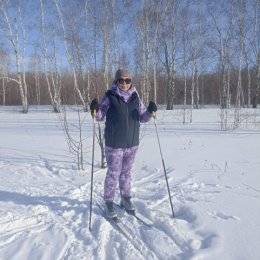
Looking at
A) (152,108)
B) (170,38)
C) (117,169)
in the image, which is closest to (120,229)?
(117,169)

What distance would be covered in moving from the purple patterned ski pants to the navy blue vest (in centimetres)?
10

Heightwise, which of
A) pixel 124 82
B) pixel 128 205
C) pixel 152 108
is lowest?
pixel 128 205

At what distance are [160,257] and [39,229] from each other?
135cm

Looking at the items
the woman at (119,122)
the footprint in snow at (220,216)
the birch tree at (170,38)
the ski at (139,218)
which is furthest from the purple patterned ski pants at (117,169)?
the birch tree at (170,38)

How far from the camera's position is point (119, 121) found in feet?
11.6

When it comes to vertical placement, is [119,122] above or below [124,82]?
below

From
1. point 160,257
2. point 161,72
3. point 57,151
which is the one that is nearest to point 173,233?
point 160,257

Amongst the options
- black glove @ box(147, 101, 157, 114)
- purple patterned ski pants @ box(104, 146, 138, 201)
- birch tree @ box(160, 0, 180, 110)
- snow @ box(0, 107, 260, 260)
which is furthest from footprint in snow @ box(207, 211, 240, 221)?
birch tree @ box(160, 0, 180, 110)

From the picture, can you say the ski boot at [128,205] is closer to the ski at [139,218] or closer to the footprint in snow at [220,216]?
the ski at [139,218]

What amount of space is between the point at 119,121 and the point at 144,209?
1140mm

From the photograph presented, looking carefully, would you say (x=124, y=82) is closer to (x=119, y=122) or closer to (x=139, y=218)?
(x=119, y=122)

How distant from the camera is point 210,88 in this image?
39.0 metres

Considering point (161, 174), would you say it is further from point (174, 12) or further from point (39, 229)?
point (174, 12)

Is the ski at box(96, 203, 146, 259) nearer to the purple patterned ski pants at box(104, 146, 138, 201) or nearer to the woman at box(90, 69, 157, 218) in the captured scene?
the woman at box(90, 69, 157, 218)
